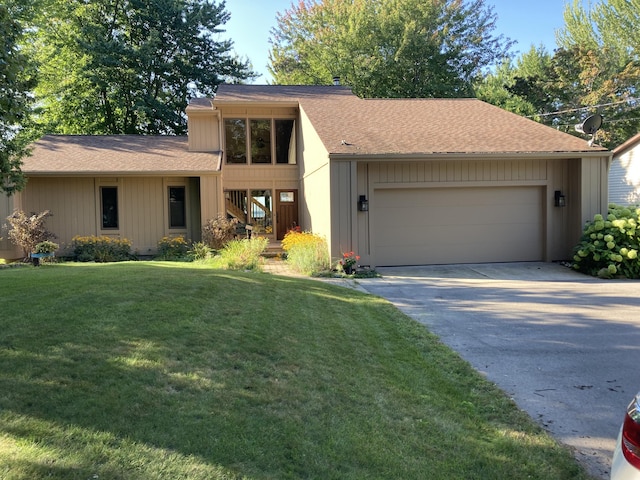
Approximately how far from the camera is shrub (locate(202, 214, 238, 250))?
594 inches

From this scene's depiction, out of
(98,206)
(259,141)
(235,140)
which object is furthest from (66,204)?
(259,141)

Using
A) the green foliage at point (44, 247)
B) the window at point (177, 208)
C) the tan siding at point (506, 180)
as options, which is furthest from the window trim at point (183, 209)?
the tan siding at point (506, 180)

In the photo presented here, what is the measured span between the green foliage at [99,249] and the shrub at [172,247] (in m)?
1.06

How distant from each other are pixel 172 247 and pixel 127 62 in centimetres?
1462

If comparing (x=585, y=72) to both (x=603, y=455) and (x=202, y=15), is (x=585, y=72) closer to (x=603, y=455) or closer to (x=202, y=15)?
(x=202, y=15)

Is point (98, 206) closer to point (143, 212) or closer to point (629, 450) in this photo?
point (143, 212)

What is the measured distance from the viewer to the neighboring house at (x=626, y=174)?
2077 cm

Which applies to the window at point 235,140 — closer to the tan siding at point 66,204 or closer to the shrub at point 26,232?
the tan siding at point 66,204

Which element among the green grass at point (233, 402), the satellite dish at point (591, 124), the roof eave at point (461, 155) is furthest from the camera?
the satellite dish at point (591, 124)

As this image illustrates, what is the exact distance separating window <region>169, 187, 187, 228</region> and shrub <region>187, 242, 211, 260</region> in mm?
1808

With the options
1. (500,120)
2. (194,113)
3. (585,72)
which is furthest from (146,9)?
(585,72)

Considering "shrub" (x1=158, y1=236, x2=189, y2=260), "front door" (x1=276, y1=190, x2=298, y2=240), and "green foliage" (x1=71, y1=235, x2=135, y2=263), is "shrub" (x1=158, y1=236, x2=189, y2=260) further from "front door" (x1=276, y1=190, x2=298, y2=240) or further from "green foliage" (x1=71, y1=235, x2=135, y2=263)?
"front door" (x1=276, y1=190, x2=298, y2=240)

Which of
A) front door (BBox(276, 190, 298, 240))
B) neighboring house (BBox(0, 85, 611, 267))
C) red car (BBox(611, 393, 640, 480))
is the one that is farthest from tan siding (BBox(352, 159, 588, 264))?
red car (BBox(611, 393, 640, 480))

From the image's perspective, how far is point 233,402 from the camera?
3453 mm
